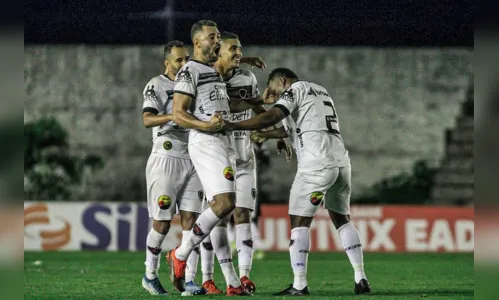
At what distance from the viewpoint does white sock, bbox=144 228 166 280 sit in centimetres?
760

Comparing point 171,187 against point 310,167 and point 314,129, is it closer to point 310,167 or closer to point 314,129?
point 310,167

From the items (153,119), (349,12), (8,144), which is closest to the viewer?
(8,144)

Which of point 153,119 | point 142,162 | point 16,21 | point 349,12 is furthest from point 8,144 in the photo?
point 142,162

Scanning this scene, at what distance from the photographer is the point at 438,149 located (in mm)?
23359

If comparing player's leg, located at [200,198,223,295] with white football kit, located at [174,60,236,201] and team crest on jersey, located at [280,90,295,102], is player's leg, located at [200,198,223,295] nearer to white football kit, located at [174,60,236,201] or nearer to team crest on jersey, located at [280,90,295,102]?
white football kit, located at [174,60,236,201]

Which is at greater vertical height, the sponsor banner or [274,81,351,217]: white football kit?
[274,81,351,217]: white football kit

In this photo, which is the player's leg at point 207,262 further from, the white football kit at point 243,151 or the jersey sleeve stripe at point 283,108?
the jersey sleeve stripe at point 283,108

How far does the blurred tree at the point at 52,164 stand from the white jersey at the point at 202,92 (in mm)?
15337

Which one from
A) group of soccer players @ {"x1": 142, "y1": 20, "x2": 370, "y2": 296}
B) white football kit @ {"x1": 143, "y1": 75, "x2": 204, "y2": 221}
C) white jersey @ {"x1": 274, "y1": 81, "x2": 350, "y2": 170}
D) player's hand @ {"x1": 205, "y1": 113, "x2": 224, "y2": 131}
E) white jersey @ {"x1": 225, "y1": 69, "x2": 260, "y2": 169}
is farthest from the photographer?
white jersey @ {"x1": 225, "y1": 69, "x2": 260, "y2": 169}

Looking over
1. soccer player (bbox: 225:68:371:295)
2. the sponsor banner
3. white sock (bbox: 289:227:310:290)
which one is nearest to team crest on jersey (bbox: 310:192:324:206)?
soccer player (bbox: 225:68:371:295)

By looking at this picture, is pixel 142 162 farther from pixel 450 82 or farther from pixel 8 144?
pixel 8 144

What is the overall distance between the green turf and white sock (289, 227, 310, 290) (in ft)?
0.63

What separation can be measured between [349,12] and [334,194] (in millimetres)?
8066

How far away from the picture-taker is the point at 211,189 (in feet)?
22.8
